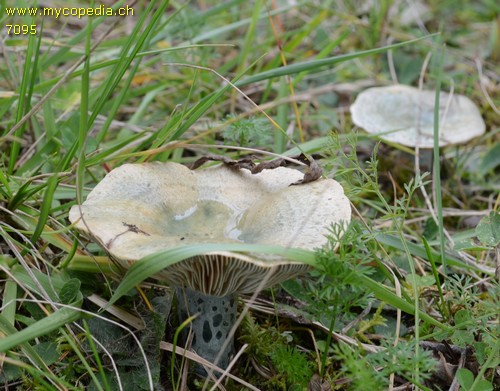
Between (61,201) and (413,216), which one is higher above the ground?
(61,201)

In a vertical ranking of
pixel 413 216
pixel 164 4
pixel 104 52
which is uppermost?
pixel 164 4

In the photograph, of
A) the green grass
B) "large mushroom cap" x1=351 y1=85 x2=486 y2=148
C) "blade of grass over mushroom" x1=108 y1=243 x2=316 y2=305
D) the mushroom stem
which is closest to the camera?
"blade of grass over mushroom" x1=108 y1=243 x2=316 y2=305

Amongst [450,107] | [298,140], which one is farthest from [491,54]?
[298,140]

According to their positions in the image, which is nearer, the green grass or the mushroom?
the mushroom

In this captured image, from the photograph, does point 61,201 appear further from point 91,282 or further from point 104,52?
point 104,52

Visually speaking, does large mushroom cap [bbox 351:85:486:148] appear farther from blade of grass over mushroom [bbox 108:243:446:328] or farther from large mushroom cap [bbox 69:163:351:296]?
blade of grass over mushroom [bbox 108:243:446:328]

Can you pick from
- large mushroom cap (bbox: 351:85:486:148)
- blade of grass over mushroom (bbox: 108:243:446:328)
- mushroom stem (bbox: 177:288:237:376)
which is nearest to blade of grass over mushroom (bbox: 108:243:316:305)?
blade of grass over mushroom (bbox: 108:243:446:328)

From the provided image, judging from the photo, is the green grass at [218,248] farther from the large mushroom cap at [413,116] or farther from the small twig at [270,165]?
the large mushroom cap at [413,116]

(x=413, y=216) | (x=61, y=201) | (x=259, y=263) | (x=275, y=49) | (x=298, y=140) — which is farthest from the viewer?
(x=275, y=49)
